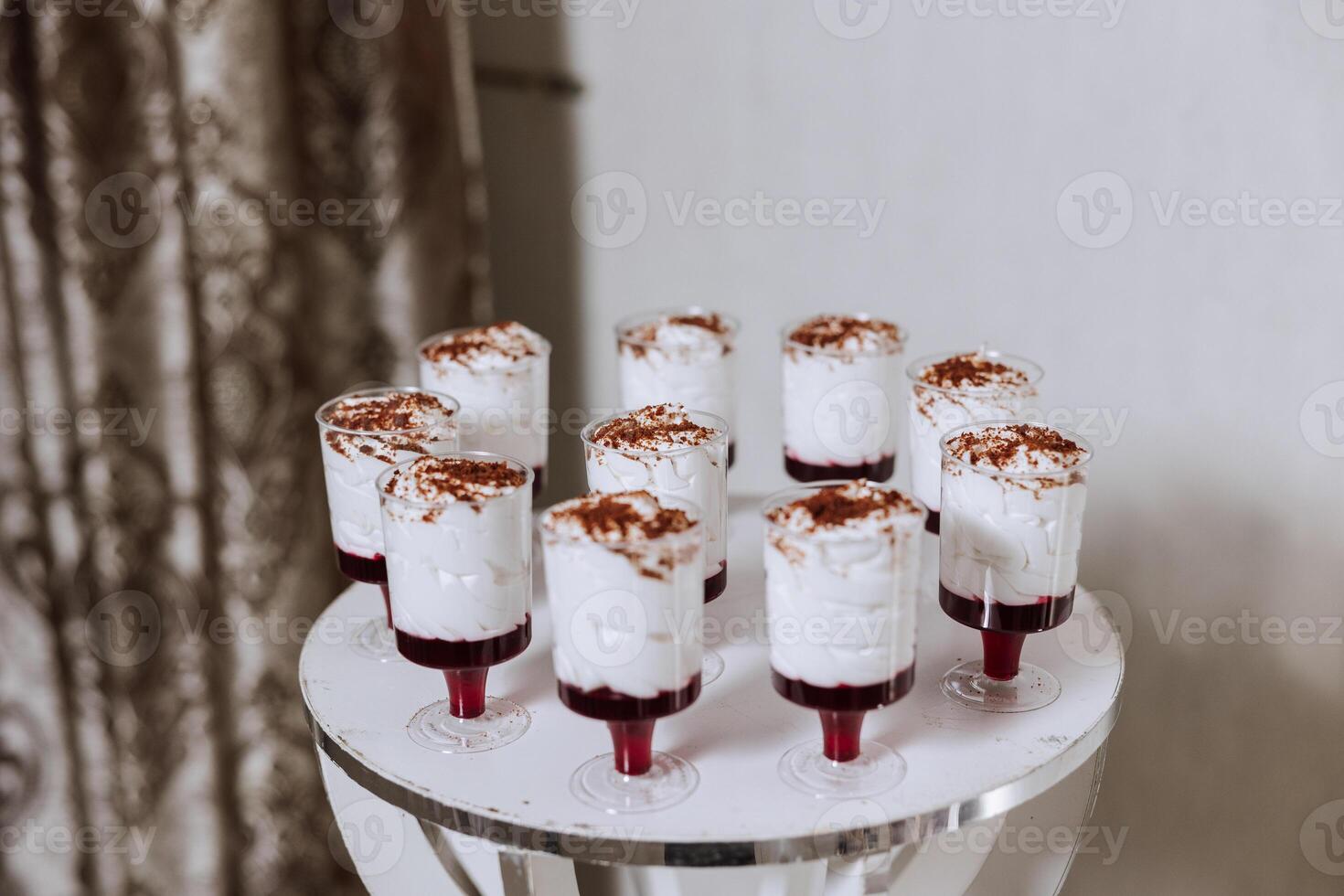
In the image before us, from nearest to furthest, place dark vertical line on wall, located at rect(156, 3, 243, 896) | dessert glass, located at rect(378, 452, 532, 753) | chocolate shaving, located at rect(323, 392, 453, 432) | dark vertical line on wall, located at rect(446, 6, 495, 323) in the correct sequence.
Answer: dessert glass, located at rect(378, 452, 532, 753) < chocolate shaving, located at rect(323, 392, 453, 432) < dark vertical line on wall, located at rect(156, 3, 243, 896) < dark vertical line on wall, located at rect(446, 6, 495, 323)

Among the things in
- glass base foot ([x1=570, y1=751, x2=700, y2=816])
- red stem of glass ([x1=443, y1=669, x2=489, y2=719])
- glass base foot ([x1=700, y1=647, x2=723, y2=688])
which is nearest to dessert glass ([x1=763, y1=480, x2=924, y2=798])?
glass base foot ([x1=570, y1=751, x2=700, y2=816])

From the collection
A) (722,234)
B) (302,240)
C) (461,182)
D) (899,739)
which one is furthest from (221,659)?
(899,739)

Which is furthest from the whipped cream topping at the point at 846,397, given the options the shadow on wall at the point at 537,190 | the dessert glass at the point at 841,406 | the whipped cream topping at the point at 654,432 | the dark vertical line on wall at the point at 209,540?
the dark vertical line on wall at the point at 209,540

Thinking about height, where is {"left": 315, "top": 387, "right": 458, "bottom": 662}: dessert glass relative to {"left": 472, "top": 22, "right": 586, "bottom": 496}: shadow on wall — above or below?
below

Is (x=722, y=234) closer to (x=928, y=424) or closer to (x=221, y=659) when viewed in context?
(x=928, y=424)

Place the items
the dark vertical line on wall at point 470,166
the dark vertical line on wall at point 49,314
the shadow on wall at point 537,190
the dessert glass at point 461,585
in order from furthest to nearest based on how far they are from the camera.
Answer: the shadow on wall at point 537,190
the dark vertical line on wall at point 470,166
the dark vertical line on wall at point 49,314
the dessert glass at point 461,585

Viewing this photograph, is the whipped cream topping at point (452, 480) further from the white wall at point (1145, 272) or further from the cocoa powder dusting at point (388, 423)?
the white wall at point (1145, 272)

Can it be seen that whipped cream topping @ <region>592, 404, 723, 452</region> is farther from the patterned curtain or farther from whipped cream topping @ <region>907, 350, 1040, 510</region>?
the patterned curtain
